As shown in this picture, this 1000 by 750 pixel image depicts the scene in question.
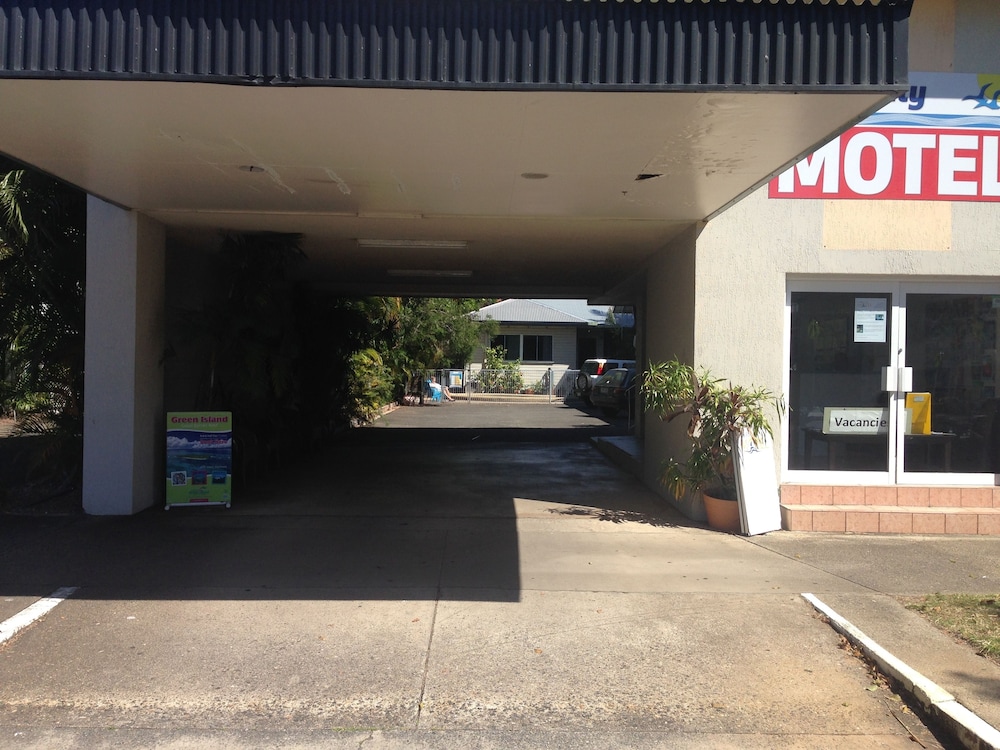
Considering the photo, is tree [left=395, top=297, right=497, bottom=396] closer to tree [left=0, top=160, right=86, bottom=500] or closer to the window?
the window

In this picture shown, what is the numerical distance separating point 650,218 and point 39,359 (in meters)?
7.28

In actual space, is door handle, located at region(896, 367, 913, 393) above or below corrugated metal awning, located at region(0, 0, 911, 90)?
below

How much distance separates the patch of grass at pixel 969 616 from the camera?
498 centimetres

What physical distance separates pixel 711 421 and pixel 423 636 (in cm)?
411

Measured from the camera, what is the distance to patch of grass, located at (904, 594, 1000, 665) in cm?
498

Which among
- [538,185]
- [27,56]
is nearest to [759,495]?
[538,185]

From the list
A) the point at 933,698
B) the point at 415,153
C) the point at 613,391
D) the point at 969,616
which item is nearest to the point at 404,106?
the point at 415,153

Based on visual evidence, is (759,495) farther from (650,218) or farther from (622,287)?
(622,287)

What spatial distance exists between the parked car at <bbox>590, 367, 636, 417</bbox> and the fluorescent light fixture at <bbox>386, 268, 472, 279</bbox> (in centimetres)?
1124

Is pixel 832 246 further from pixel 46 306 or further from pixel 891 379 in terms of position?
pixel 46 306

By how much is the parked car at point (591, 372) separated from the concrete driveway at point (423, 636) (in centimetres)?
2070

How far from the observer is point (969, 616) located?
5.51 m

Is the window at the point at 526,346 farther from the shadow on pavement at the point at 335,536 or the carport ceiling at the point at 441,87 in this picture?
the carport ceiling at the point at 441,87

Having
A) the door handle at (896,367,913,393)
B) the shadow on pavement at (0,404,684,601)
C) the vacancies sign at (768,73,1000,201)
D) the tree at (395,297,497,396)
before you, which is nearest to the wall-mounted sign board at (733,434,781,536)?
the shadow on pavement at (0,404,684,601)
